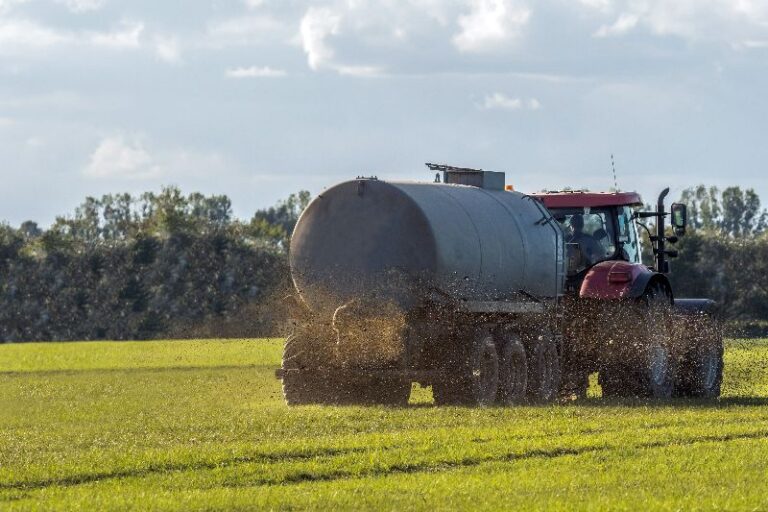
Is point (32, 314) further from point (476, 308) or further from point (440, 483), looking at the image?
point (440, 483)

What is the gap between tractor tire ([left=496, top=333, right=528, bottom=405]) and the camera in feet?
78.5

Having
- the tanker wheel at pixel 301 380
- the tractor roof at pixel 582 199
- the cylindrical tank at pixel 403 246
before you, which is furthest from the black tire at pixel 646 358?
the tanker wheel at pixel 301 380

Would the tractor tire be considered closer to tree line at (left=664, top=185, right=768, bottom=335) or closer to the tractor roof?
the tractor roof

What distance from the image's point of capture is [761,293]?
76000 millimetres

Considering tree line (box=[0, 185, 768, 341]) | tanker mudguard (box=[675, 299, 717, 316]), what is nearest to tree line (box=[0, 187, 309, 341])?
tree line (box=[0, 185, 768, 341])

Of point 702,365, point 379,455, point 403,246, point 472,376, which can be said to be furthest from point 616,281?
point 379,455

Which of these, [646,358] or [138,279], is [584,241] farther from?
[138,279]

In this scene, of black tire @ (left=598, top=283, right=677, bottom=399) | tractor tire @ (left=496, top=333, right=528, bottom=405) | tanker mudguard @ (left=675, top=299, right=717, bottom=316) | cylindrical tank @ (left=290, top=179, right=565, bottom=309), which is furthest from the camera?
tanker mudguard @ (left=675, top=299, right=717, bottom=316)

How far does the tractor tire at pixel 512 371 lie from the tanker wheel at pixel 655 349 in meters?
2.65

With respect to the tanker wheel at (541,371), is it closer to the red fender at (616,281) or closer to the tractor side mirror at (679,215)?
the red fender at (616,281)

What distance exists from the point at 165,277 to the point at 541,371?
54387mm

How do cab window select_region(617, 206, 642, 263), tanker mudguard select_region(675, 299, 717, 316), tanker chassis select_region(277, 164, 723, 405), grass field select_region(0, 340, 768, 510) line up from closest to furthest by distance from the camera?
grass field select_region(0, 340, 768, 510), tanker chassis select_region(277, 164, 723, 405), cab window select_region(617, 206, 642, 263), tanker mudguard select_region(675, 299, 717, 316)

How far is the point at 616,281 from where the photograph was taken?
25.8 m

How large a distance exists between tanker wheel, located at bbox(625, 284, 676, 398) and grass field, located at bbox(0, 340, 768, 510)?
44.6 inches
